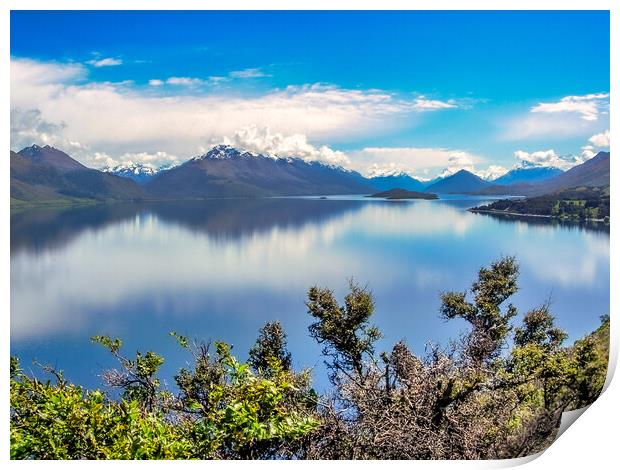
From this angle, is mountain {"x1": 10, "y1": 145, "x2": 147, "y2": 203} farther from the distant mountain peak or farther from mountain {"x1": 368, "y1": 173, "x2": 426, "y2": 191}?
mountain {"x1": 368, "y1": 173, "x2": 426, "y2": 191}

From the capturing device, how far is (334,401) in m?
4.21

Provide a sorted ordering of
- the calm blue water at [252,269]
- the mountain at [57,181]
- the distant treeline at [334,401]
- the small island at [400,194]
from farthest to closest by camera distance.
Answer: the small island at [400,194]
the calm blue water at [252,269]
the mountain at [57,181]
the distant treeline at [334,401]

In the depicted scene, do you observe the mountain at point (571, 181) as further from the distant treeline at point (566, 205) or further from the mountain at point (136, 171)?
the mountain at point (136, 171)

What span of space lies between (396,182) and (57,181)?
13.2 ft

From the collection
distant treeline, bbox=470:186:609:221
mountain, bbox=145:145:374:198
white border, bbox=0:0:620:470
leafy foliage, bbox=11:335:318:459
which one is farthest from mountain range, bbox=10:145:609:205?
leafy foliage, bbox=11:335:318:459

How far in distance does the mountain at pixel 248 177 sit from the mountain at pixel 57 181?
0.42m

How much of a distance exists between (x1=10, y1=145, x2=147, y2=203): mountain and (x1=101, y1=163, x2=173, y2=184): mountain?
0.09 m

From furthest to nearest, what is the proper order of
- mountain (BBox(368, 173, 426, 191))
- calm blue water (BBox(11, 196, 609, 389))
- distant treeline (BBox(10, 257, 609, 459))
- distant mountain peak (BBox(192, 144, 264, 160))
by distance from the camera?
mountain (BBox(368, 173, 426, 191)), distant mountain peak (BBox(192, 144, 264, 160)), calm blue water (BBox(11, 196, 609, 389)), distant treeline (BBox(10, 257, 609, 459))

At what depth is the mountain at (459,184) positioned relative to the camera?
21.3 ft

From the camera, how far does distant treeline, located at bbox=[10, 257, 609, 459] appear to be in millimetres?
3256

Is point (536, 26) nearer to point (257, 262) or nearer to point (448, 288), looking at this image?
point (448, 288)

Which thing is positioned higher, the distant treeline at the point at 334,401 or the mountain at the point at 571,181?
the mountain at the point at 571,181
